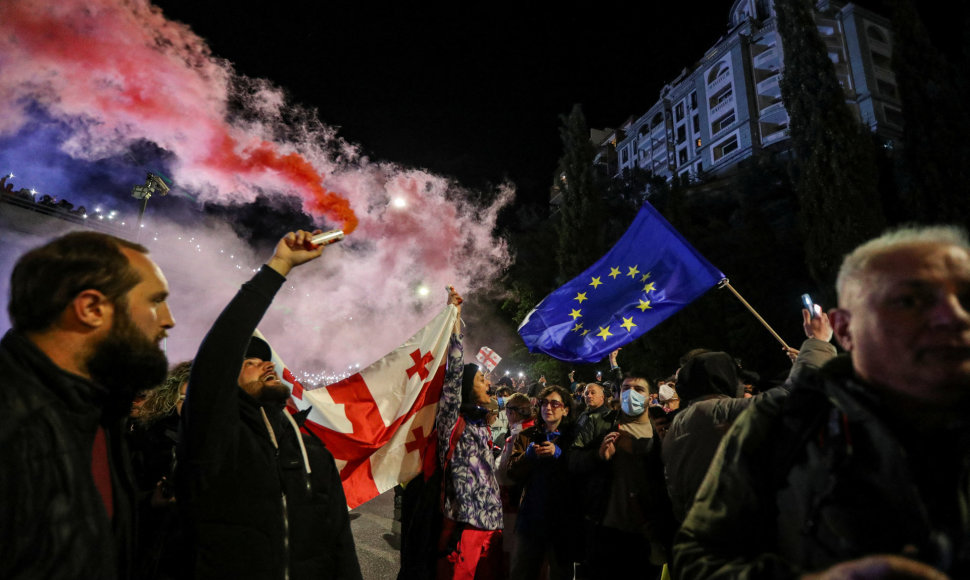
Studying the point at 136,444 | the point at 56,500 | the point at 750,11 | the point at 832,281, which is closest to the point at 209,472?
the point at 56,500

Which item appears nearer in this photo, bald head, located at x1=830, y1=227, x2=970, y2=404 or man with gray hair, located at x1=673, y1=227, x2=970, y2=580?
man with gray hair, located at x1=673, y1=227, x2=970, y2=580

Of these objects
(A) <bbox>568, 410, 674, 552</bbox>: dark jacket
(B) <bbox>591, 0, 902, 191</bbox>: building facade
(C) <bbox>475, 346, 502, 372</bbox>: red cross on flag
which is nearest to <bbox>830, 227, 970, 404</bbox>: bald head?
(A) <bbox>568, 410, 674, 552</bbox>: dark jacket

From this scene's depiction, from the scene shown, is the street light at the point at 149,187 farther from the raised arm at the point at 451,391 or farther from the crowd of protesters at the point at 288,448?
the crowd of protesters at the point at 288,448

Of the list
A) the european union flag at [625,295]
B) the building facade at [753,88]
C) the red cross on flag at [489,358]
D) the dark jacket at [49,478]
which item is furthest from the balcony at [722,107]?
the dark jacket at [49,478]

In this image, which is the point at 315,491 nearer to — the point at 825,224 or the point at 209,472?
the point at 209,472

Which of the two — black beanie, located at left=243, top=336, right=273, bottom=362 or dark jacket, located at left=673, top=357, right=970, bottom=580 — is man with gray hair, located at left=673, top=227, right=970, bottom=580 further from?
black beanie, located at left=243, top=336, right=273, bottom=362

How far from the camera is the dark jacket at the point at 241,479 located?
70.1 inches

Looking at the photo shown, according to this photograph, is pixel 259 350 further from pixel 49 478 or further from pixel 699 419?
pixel 699 419

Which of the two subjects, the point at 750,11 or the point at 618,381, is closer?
the point at 618,381

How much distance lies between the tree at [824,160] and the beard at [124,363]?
61.4 ft

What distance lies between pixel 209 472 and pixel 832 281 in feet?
61.6

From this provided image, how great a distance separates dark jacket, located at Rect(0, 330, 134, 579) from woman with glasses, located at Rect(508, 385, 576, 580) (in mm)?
3571

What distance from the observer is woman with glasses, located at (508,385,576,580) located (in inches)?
178

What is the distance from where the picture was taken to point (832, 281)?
1625cm
